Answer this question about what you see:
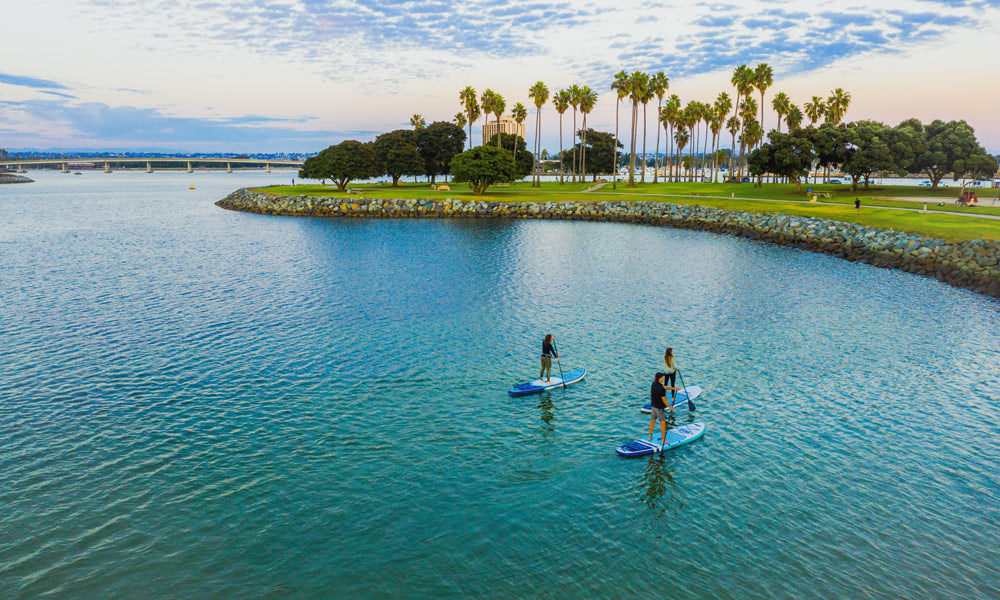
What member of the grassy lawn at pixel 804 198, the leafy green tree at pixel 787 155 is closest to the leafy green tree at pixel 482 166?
the grassy lawn at pixel 804 198

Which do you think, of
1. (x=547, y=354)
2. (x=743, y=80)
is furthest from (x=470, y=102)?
(x=547, y=354)

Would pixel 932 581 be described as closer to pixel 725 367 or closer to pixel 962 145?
pixel 725 367

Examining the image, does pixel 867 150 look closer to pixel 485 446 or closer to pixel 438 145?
pixel 438 145

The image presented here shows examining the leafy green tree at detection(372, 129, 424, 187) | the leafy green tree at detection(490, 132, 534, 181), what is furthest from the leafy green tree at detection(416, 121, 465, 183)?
the leafy green tree at detection(490, 132, 534, 181)

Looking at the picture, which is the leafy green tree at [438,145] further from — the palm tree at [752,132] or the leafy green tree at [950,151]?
the leafy green tree at [950,151]

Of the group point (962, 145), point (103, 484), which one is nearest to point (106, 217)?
point (103, 484)

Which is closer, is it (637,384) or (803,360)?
(637,384)
